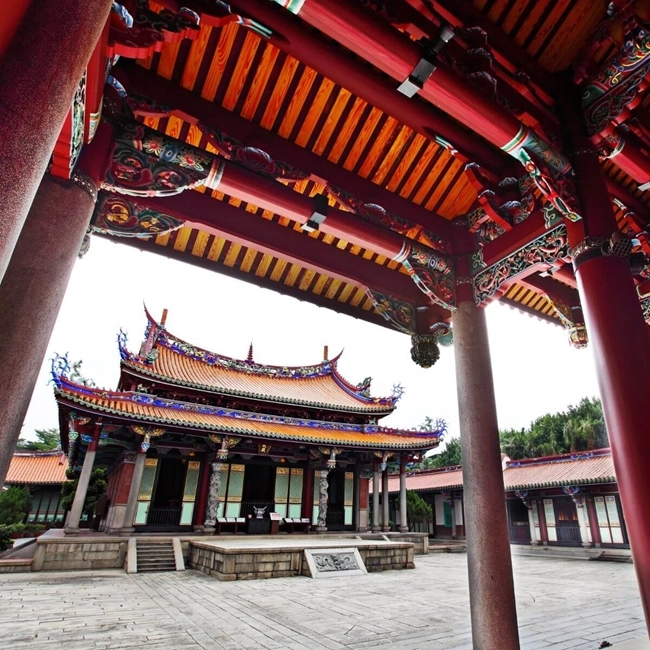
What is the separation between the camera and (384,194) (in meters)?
4.51

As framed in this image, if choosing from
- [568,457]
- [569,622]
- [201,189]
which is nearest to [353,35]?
[201,189]

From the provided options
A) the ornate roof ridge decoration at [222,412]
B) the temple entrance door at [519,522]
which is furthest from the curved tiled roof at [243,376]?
the temple entrance door at [519,522]

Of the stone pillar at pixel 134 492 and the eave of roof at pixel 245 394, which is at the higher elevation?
the eave of roof at pixel 245 394

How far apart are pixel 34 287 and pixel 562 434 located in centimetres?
4630

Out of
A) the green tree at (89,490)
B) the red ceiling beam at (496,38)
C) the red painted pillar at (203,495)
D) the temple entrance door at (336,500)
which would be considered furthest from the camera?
the green tree at (89,490)

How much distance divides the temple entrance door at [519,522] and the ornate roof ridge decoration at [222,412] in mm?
7217

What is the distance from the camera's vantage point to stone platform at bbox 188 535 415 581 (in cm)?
955

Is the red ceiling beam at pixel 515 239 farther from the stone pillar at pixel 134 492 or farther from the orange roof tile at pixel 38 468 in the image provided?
the orange roof tile at pixel 38 468

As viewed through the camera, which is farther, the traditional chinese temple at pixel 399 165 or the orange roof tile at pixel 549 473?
the orange roof tile at pixel 549 473

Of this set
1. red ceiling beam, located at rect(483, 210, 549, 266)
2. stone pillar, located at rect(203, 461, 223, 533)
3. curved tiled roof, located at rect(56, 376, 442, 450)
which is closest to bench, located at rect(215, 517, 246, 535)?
stone pillar, located at rect(203, 461, 223, 533)

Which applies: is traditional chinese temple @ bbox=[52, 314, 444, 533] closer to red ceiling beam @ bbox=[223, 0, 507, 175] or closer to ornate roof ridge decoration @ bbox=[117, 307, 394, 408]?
ornate roof ridge decoration @ bbox=[117, 307, 394, 408]

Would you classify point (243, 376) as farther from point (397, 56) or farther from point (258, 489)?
point (397, 56)

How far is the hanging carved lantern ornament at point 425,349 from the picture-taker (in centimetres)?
520

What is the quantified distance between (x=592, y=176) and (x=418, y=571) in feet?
37.6
